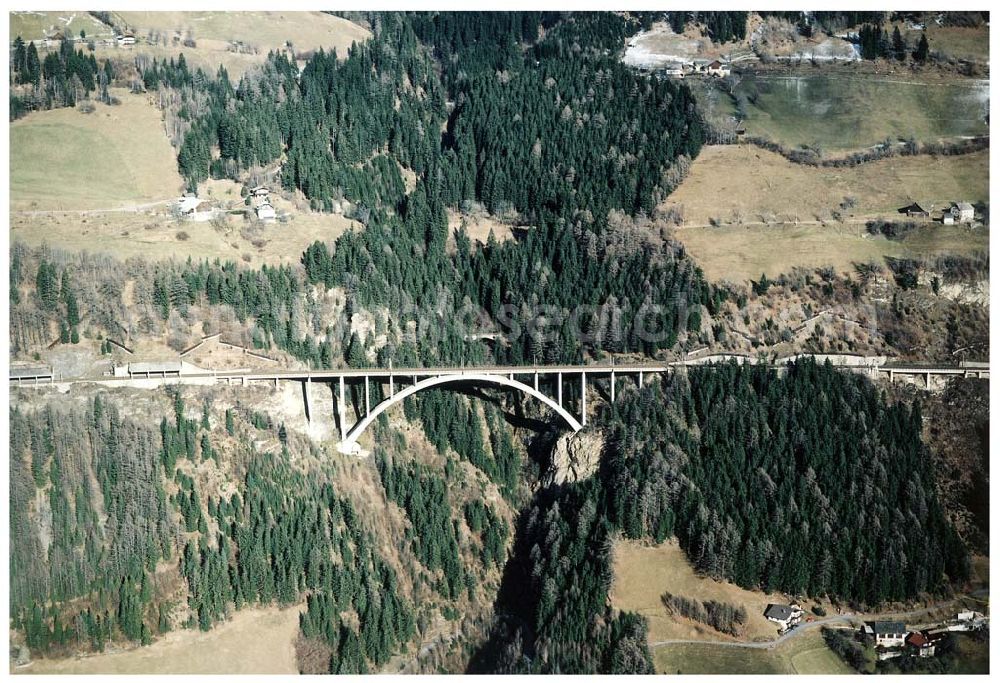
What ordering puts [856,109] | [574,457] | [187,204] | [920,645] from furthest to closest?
[856,109], [187,204], [574,457], [920,645]

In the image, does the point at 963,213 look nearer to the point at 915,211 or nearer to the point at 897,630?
the point at 915,211

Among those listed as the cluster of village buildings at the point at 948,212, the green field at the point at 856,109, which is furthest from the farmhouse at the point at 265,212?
the cluster of village buildings at the point at 948,212

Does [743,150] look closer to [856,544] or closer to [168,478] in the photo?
[856,544]

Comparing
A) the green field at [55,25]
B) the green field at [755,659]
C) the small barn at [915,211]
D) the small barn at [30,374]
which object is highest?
the green field at [55,25]

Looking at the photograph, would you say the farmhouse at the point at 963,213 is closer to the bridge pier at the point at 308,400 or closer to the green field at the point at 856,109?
the green field at the point at 856,109

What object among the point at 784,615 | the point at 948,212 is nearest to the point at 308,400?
the point at 784,615

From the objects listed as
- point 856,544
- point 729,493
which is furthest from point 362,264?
point 856,544
